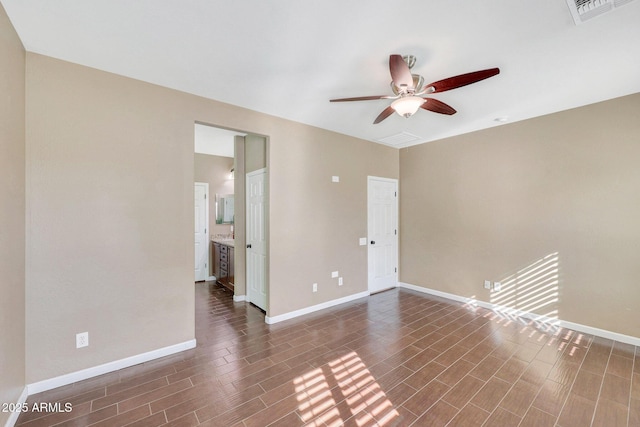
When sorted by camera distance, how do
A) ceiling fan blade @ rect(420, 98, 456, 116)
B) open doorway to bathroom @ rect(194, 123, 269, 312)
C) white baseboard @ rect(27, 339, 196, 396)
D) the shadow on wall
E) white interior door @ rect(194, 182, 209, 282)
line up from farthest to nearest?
white interior door @ rect(194, 182, 209, 282) < open doorway to bathroom @ rect(194, 123, 269, 312) < the shadow on wall < ceiling fan blade @ rect(420, 98, 456, 116) < white baseboard @ rect(27, 339, 196, 396)

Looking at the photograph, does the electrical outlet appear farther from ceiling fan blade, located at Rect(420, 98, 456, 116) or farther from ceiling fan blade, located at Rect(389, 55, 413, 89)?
ceiling fan blade, located at Rect(420, 98, 456, 116)

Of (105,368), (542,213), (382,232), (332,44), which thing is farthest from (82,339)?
(542,213)

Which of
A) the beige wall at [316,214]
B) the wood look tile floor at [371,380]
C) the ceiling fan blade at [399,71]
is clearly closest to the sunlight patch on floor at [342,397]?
the wood look tile floor at [371,380]

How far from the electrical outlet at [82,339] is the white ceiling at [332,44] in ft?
7.54

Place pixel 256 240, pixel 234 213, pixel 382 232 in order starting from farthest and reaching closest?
1. pixel 382 232
2. pixel 234 213
3. pixel 256 240

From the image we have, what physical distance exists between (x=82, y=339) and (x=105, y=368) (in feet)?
1.09

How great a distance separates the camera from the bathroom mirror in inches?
225

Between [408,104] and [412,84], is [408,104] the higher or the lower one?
the lower one

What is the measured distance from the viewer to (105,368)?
233cm

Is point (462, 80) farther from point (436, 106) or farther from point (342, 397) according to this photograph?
point (342, 397)

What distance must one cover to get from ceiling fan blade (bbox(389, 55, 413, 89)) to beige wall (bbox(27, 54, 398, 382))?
184 centimetres

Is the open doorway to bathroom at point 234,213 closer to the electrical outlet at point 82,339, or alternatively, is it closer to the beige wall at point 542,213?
the electrical outlet at point 82,339

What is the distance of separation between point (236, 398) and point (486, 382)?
80.6 inches

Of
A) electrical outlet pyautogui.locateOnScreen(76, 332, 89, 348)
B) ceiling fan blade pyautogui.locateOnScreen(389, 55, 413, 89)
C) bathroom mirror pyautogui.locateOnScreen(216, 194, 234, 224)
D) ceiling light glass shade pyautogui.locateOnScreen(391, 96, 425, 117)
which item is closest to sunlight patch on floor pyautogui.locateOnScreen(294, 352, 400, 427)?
electrical outlet pyautogui.locateOnScreen(76, 332, 89, 348)
